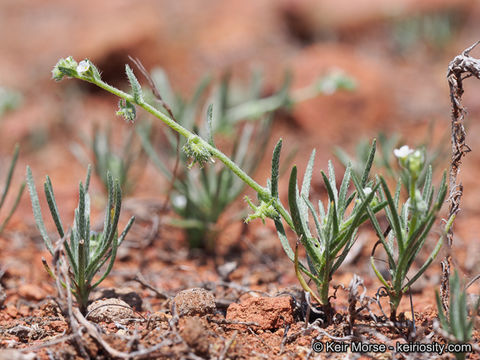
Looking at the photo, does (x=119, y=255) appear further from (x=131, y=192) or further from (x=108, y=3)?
(x=108, y=3)

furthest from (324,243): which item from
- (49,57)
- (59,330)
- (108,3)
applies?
(108,3)

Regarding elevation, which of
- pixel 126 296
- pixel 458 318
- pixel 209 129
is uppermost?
pixel 209 129

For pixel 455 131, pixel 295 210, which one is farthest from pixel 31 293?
pixel 455 131

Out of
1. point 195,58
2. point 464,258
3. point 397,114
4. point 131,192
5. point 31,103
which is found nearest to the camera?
point 464,258

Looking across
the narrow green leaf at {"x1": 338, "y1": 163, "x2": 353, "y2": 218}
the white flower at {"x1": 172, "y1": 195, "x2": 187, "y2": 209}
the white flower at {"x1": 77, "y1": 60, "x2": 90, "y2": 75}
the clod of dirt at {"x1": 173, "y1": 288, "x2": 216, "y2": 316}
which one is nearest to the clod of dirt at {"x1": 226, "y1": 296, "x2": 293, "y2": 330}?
the clod of dirt at {"x1": 173, "y1": 288, "x2": 216, "y2": 316}

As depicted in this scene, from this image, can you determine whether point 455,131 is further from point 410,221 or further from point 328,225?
point 328,225

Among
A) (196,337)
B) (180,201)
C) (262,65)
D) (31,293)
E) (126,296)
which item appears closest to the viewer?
(196,337)
